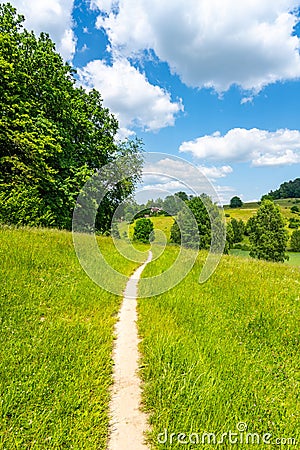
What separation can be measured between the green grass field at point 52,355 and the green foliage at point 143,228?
2.52 meters

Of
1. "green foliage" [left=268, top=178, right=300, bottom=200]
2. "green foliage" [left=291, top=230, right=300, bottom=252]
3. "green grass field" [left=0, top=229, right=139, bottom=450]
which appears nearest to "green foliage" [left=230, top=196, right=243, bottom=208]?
"green foliage" [left=268, top=178, right=300, bottom=200]

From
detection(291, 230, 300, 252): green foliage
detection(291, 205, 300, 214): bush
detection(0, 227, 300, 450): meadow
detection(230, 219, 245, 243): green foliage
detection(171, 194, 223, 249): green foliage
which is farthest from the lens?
detection(291, 205, 300, 214): bush

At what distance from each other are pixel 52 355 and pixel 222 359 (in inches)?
120

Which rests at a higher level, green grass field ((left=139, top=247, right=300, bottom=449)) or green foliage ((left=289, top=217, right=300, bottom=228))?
green foliage ((left=289, top=217, right=300, bottom=228))

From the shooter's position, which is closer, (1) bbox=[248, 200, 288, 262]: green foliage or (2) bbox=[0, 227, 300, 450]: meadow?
(2) bbox=[0, 227, 300, 450]: meadow

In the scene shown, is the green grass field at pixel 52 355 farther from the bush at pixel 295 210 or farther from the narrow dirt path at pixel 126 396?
the bush at pixel 295 210

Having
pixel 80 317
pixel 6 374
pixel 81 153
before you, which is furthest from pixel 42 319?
pixel 81 153

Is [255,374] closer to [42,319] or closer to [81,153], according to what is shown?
[42,319]

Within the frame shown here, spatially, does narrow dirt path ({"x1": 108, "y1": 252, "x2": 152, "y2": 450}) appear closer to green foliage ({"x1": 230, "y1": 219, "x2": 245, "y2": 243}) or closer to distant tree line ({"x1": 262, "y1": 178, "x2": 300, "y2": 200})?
green foliage ({"x1": 230, "y1": 219, "x2": 245, "y2": 243})

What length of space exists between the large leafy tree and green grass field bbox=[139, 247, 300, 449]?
940cm

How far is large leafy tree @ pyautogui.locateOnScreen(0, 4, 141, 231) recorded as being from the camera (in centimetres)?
1819

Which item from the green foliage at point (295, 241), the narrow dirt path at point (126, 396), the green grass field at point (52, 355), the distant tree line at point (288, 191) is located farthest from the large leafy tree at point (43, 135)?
the distant tree line at point (288, 191)

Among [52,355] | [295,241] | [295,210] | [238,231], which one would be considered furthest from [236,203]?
[52,355]

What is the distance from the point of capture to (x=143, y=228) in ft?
33.8
